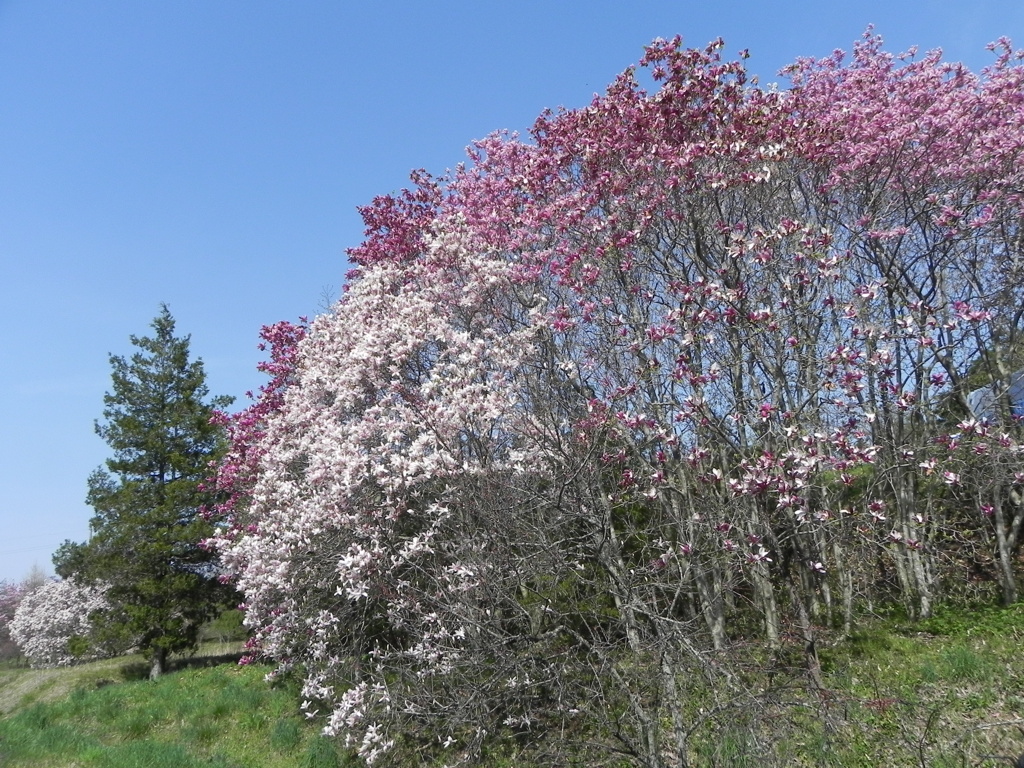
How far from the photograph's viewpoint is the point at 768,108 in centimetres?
832

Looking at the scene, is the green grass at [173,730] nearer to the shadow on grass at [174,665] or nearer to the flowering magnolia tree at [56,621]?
the shadow on grass at [174,665]

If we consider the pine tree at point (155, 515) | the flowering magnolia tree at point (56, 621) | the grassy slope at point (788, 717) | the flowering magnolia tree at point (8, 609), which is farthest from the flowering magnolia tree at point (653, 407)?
the flowering magnolia tree at point (8, 609)

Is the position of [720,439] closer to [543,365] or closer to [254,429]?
[543,365]

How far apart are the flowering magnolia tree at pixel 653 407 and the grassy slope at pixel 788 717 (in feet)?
1.80

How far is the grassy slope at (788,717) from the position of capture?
17.4ft

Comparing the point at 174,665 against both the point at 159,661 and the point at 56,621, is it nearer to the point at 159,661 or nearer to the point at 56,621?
the point at 159,661

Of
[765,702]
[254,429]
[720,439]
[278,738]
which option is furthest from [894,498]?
[254,429]

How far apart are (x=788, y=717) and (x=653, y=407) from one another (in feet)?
12.6

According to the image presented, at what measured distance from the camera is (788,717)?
534cm

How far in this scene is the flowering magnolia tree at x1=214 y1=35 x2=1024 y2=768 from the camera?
685 centimetres

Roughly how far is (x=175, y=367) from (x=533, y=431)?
17328 millimetres

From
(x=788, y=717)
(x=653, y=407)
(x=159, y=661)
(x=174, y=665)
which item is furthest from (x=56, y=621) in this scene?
(x=788, y=717)

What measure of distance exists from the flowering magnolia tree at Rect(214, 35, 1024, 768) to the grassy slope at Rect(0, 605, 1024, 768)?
0.55 meters

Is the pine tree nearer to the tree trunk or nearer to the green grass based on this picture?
the tree trunk
